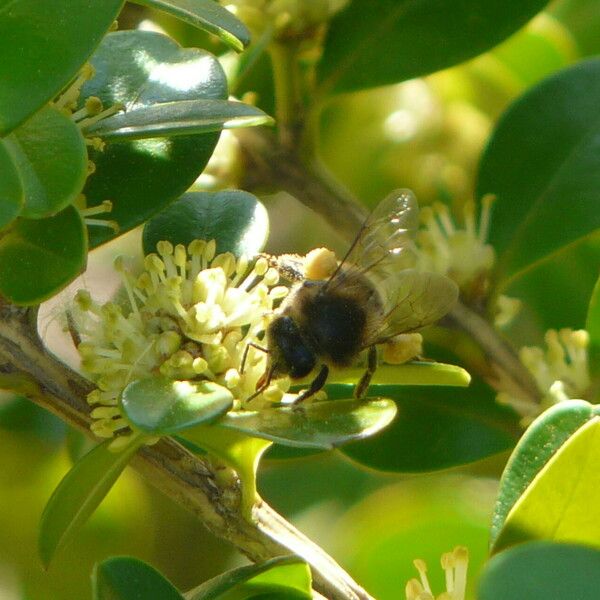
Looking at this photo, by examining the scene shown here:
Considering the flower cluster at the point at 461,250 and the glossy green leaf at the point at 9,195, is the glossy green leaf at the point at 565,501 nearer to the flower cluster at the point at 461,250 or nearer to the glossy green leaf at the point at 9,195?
the glossy green leaf at the point at 9,195

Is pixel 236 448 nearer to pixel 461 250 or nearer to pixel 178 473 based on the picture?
pixel 178 473

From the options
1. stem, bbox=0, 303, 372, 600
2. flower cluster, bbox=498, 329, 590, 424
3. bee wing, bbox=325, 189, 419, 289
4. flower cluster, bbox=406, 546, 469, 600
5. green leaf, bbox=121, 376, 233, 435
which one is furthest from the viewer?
flower cluster, bbox=498, 329, 590, 424

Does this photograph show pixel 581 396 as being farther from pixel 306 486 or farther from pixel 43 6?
pixel 43 6

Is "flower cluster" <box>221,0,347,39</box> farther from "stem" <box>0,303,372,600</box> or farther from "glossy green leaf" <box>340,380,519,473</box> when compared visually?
"stem" <box>0,303,372,600</box>

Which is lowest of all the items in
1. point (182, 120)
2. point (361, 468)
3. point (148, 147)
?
point (361, 468)

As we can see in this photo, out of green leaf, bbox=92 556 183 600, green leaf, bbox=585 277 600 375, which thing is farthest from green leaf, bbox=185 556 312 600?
green leaf, bbox=585 277 600 375

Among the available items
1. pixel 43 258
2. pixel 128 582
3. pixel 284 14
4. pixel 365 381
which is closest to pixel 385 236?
pixel 365 381
